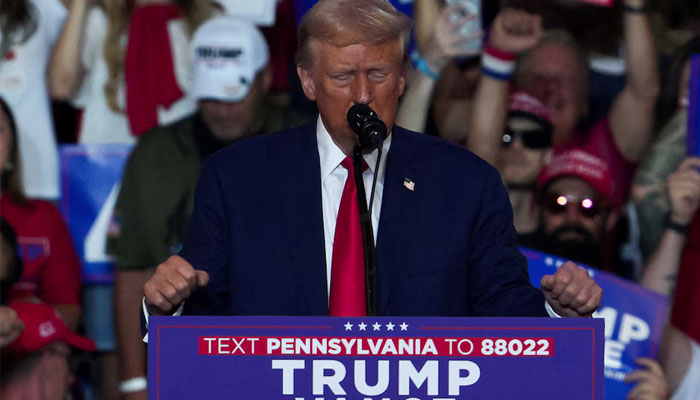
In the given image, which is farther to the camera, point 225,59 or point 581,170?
point 225,59

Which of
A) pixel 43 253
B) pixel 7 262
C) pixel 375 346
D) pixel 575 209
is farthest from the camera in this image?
pixel 43 253

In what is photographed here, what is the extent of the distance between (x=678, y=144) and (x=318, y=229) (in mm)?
2474

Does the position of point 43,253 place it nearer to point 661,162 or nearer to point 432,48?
point 432,48

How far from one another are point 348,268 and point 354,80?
36 centimetres

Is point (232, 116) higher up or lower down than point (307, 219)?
higher up

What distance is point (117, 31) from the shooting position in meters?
4.29

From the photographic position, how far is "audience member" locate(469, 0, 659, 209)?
416 cm

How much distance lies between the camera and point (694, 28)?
14.4 feet

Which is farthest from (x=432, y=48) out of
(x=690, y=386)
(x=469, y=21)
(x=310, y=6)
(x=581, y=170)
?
(x=690, y=386)

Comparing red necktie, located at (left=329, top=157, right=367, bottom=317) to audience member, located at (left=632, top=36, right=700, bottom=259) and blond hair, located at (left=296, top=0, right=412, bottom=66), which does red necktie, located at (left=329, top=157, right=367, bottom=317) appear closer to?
blond hair, located at (left=296, top=0, right=412, bottom=66)

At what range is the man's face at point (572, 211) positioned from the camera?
3.91 m

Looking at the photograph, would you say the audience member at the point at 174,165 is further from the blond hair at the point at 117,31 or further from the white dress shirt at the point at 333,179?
the white dress shirt at the point at 333,179

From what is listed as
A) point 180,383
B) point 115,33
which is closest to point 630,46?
point 115,33

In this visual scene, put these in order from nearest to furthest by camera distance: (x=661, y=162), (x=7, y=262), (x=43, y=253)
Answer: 1. (x=7, y=262)
2. (x=43, y=253)
3. (x=661, y=162)
